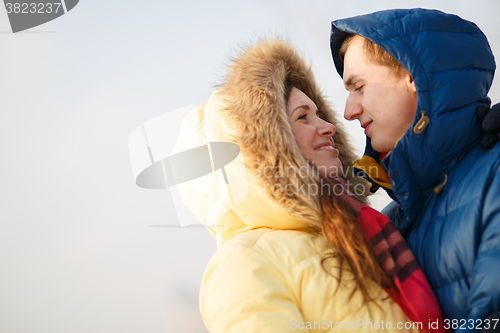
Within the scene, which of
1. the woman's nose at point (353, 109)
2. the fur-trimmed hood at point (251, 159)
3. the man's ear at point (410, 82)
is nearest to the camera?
the fur-trimmed hood at point (251, 159)

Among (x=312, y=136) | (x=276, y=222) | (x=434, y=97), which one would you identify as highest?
(x=434, y=97)

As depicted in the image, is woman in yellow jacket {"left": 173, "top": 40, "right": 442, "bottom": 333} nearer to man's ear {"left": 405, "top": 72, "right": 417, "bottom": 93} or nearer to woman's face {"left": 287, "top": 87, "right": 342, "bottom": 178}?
woman's face {"left": 287, "top": 87, "right": 342, "bottom": 178}

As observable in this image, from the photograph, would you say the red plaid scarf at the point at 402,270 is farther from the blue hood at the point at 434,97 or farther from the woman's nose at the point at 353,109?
the woman's nose at the point at 353,109

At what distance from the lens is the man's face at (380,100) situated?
1.24m

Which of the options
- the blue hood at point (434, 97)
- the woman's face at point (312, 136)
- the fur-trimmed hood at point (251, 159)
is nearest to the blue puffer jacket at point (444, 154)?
the blue hood at point (434, 97)

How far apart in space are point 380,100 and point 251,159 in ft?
1.82

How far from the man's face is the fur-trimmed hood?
11.9 inches

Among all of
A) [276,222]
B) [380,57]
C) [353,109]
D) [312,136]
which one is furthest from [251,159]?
[380,57]

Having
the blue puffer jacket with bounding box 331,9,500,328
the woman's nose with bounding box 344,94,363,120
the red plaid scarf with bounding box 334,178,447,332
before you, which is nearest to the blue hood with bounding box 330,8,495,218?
the blue puffer jacket with bounding box 331,9,500,328

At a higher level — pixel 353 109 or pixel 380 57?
pixel 380 57

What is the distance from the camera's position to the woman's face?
129 centimetres

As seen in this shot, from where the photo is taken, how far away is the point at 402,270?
101 centimetres

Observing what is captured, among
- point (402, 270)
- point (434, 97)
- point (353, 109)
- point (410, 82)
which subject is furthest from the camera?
point (353, 109)

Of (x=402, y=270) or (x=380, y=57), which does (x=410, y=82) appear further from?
(x=402, y=270)
